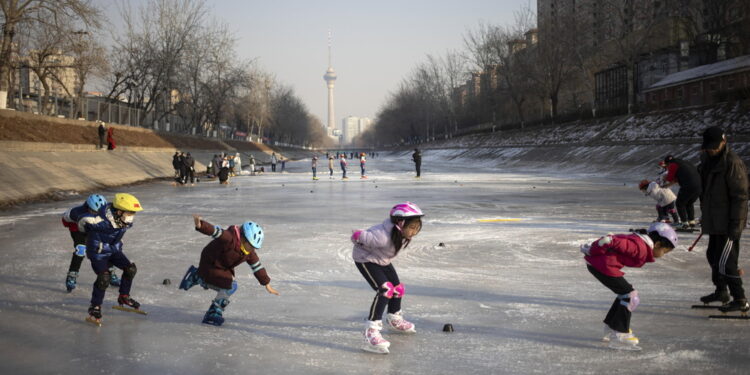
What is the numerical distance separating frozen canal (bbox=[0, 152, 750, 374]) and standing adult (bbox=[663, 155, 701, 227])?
2.51 feet

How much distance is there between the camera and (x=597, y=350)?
205 inches

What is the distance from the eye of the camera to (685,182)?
11469mm

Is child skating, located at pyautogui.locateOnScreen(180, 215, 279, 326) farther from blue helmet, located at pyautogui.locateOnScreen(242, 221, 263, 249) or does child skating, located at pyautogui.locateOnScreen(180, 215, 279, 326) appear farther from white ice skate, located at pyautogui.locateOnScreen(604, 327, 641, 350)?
white ice skate, located at pyautogui.locateOnScreen(604, 327, 641, 350)

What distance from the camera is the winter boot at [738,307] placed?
6281mm

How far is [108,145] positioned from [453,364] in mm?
34044

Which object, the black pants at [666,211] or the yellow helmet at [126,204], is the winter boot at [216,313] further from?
the black pants at [666,211]

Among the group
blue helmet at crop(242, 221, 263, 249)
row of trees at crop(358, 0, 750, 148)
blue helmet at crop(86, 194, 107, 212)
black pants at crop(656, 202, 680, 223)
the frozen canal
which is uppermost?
row of trees at crop(358, 0, 750, 148)

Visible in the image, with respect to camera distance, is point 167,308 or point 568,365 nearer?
point 568,365

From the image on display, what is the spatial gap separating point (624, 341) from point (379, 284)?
2.04 meters

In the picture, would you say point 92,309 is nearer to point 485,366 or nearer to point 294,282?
point 294,282

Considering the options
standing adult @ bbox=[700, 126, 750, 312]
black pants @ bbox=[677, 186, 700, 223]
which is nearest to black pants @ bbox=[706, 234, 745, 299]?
standing adult @ bbox=[700, 126, 750, 312]

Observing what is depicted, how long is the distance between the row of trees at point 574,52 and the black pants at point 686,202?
39242mm

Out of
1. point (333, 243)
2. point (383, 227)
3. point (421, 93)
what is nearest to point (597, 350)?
point (383, 227)

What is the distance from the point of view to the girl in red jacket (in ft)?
17.3
